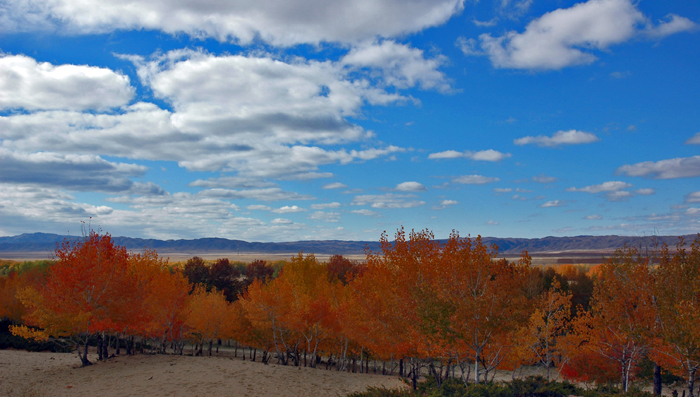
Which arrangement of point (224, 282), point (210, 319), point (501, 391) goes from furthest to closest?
point (224, 282) < point (210, 319) < point (501, 391)

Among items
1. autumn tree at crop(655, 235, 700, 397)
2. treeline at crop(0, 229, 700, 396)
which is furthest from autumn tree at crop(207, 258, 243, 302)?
autumn tree at crop(655, 235, 700, 397)

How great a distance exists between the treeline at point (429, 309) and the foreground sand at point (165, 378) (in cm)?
264

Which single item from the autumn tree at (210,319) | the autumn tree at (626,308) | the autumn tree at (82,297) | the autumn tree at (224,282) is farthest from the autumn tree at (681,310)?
the autumn tree at (224,282)

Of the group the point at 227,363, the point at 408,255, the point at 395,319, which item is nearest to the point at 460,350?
the point at 395,319

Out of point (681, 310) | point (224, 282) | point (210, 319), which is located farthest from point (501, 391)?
point (224, 282)

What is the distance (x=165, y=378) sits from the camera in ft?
91.4

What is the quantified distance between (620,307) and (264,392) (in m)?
23.6

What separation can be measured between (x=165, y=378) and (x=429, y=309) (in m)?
18.0

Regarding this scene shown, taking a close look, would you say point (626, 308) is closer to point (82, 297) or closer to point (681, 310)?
point (681, 310)

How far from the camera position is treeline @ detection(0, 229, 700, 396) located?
74.4 ft

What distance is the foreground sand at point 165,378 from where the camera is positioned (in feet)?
83.0

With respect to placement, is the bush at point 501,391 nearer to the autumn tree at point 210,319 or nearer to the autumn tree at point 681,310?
the autumn tree at point 681,310

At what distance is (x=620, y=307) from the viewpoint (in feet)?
91.6

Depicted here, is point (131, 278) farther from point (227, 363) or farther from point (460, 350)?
point (460, 350)
